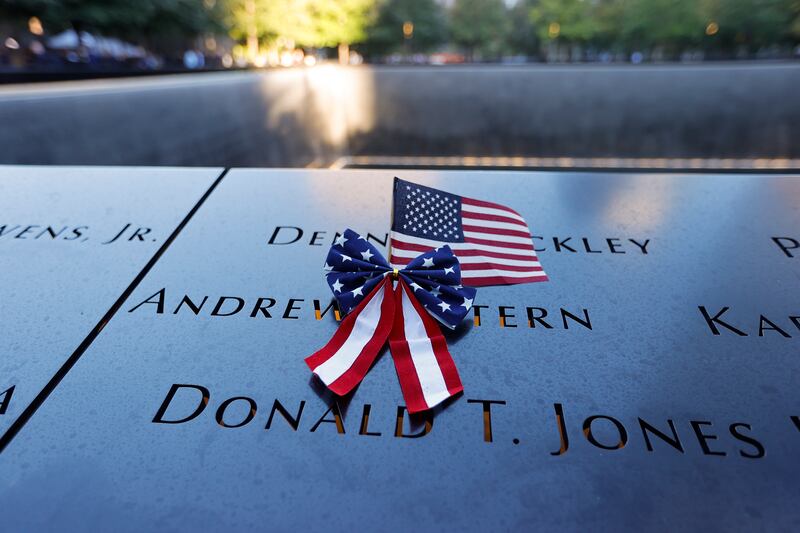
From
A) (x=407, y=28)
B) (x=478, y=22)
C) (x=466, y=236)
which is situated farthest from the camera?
(x=478, y=22)

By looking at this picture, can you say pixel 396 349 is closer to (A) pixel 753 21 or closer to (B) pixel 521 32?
(A) pixel 753 21

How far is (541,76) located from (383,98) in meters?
3.79

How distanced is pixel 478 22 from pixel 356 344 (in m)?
44.3

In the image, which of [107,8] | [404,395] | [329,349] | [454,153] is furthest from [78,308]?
[107,8]

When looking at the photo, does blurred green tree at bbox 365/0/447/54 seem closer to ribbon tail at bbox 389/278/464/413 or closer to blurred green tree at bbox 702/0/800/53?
blurred green tree at bbox 702/0/800/53

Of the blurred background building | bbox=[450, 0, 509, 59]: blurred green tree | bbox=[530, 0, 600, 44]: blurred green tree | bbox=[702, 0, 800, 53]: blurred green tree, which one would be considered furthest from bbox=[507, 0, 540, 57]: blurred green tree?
bbox=[702, 0, 800, 53]: blurred green tree

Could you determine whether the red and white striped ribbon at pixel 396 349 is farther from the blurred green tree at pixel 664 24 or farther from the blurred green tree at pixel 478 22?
the blurred green tree at pixel 478 22

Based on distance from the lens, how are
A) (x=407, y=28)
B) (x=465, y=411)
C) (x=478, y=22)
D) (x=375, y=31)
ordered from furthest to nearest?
1. (x=478, y=22)
2. (x=407, y=28)
3. (x=375, y=31)
4. (x=465, y=411)

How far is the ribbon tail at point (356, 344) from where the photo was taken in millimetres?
1356

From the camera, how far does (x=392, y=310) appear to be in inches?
59.1

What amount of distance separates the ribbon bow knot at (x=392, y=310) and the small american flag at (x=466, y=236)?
0.17 m

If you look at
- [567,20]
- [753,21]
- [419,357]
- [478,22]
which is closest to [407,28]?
[478,22]

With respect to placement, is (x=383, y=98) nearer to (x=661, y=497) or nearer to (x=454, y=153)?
(x=454, y=153)

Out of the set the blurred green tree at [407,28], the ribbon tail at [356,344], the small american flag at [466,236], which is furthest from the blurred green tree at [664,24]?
the ribbon tail at [356,344]
